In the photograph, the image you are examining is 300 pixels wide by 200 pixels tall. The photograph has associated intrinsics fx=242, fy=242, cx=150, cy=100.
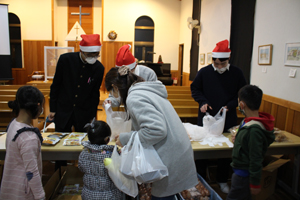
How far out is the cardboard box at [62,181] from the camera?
2060 mm

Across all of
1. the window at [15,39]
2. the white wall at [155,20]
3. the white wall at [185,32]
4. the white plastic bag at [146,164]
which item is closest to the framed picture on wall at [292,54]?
the white plastic bag at [146,164]

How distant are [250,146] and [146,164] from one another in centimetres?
79

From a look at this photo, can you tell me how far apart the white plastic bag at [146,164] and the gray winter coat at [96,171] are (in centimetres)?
42

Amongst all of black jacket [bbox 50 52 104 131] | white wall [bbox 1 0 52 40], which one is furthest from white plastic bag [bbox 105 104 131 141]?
white wall [bbox 1 0 52 40]

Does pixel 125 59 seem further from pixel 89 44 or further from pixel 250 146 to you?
pixel 250 146

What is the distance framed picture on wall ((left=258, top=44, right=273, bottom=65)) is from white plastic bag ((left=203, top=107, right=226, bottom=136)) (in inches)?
71.5

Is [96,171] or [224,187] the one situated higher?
[96,171]

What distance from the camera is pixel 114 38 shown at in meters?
9.77

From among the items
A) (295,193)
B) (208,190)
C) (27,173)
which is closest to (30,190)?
(27,173)

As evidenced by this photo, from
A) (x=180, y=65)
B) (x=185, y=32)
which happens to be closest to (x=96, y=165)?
(x=185, y=32)

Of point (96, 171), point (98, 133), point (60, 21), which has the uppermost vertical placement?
point (60, 21)

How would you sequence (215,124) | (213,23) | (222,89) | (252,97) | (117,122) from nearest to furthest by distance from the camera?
(252,97), (117,122), (215,124), (222,89), (213,23)

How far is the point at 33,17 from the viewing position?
370 inches

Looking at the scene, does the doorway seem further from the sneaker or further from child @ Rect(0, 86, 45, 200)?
child @ Rect(0, 86, 45, 200)
